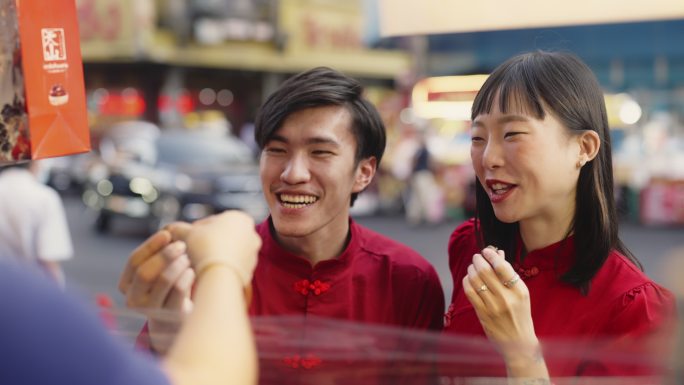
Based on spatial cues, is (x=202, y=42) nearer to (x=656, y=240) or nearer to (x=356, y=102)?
(x=656, y=240)

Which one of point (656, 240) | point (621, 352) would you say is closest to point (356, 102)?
point (621, 352)

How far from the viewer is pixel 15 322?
2.64 feet

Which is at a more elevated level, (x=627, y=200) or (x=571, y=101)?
(x=571, y=101)

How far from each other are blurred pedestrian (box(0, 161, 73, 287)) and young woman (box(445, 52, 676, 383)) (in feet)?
9.77

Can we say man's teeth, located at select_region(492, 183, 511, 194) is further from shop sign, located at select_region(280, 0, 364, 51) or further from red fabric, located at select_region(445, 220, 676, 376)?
shop sign, located at select_region(280, 0, 364, 51)

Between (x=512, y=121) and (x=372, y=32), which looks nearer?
(x=512, y=121)

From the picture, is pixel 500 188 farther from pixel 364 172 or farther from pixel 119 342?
pixel 119 342

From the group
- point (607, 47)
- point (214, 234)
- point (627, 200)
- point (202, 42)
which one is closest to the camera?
point (214, 234)

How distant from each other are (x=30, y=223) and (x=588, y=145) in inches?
131

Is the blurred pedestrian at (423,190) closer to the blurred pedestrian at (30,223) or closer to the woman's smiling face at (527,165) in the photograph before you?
the blurred pedestrian at (30,223)

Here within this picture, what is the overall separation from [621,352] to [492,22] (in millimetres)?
1104

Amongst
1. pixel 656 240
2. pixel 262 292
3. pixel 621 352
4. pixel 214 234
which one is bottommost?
pixel 656 240

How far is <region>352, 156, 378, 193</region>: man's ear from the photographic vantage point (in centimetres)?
244

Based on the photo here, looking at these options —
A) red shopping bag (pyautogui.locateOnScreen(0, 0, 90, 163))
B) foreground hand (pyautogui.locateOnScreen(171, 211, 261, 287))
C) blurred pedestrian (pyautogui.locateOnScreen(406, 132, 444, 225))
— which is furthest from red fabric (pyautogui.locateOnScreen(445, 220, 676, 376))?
blurred pedestrian (pyautogui.locateOnScreen(406, 132, 444, 225))
